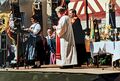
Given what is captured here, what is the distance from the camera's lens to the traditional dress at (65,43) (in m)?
6.26

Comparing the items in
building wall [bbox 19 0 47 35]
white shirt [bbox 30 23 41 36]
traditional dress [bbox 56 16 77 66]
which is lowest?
traditional dress [bbox 56 16 77 66]

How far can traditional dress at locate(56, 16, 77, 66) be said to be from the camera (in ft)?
20.5

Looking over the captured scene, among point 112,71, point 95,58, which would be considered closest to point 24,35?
point 95,58

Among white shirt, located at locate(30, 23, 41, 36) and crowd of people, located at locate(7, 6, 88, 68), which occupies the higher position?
white shirt, located at locate(30, 23, 41, 36)

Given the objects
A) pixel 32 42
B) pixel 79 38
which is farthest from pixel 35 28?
pixel 79 38

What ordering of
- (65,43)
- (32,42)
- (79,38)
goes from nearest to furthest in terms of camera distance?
(79,38)
(65,43)
(32,42)

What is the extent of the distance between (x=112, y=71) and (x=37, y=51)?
1450 millimetres

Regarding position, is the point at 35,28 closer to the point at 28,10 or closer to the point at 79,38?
the point at 28,10

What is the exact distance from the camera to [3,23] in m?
7.12

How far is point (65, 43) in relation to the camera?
20.7 feet

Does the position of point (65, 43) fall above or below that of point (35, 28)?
below

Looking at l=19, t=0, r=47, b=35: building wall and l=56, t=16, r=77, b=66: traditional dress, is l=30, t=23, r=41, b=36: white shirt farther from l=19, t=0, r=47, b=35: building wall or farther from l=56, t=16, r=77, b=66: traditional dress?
l=56, t=16, r=77, b=66: traditional dress

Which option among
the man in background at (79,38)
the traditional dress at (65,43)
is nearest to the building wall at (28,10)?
the traditional dress at (65,43)

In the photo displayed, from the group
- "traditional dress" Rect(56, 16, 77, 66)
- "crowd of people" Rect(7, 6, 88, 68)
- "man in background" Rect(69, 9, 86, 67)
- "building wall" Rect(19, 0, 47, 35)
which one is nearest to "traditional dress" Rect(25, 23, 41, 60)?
"crowd of people" Rect(7, 6, 88, 68)
